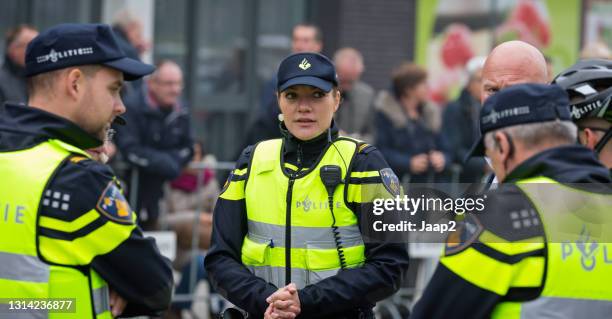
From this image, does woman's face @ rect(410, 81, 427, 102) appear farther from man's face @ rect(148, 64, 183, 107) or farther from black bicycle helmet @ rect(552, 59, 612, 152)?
black bicycle helmet @ rect(552, 59, 612, 152)

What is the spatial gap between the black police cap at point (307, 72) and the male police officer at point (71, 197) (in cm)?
88

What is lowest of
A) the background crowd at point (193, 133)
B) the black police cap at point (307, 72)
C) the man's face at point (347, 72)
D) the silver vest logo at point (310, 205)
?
the background crowd at point (193, 133)

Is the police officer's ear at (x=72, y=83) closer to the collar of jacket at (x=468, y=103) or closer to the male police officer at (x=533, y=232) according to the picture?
the male police officer at (x=533, y=232)

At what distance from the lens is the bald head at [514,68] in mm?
4613

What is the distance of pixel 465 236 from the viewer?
125 inches

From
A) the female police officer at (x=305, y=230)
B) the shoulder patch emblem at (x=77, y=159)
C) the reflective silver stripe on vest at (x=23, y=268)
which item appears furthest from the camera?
the female police officer at (x=305, y=230)

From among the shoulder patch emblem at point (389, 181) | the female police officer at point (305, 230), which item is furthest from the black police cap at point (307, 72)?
the shoulder patch emblem at point (389, 181)

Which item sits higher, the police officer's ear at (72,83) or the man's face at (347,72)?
the police officer's ear at (72,83)

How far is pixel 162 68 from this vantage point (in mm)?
8258

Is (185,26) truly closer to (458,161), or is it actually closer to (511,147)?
(458,161)

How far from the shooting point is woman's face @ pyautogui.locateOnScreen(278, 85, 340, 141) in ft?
14.7

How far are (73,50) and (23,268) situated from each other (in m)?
0.83

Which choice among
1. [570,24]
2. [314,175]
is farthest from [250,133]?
[570,24]

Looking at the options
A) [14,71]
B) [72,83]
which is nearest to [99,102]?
[72,83]
